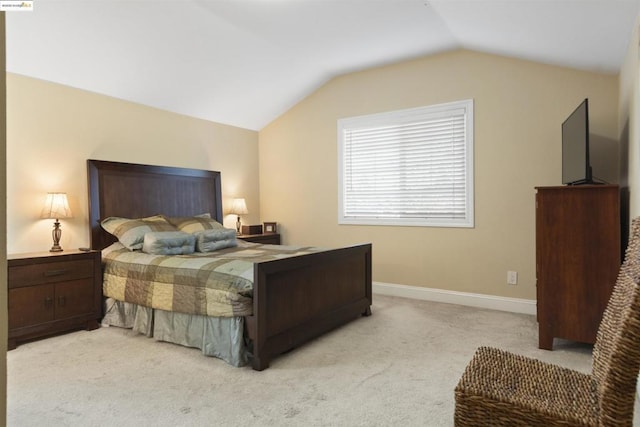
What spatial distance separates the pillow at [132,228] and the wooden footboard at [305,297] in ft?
5.30

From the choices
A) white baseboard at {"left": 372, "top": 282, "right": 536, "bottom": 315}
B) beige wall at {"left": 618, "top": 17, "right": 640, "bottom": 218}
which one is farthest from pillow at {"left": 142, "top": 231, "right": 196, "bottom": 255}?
beige wall at {"left": 618, "top": 17, "right": 640, "bottom": 218}

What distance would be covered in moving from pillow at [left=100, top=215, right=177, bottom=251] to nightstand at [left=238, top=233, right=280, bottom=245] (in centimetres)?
108

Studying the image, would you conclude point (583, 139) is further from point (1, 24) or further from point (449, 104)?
point (1, 24)

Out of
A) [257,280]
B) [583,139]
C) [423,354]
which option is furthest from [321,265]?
[583,139]

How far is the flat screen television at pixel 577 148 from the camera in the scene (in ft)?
9.28

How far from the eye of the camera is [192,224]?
4.23 m

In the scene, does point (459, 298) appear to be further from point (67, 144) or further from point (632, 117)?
point (67, 144)

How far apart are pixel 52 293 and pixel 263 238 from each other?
2.43 m

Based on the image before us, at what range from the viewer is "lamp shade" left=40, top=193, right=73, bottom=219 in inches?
136

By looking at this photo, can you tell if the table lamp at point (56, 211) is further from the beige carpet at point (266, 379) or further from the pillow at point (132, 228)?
the beige carpet at point (266, 379)

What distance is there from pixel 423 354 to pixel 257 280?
1295 mm

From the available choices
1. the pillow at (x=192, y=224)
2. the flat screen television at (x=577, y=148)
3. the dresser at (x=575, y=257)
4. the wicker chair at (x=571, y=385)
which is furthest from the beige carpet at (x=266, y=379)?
the flat screen television at (x=577, y=148)

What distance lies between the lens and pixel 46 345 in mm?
3055

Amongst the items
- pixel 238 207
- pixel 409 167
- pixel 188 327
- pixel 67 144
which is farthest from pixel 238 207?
pixel 188 327
